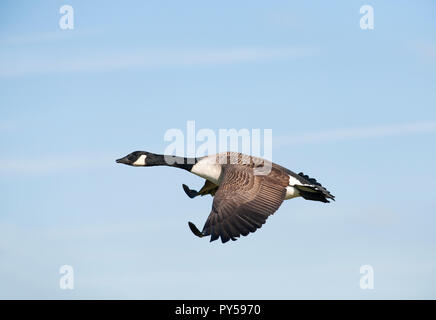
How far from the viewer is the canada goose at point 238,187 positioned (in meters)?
16.7

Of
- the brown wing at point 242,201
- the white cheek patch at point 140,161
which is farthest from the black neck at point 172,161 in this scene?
the brown wing at point 242,201

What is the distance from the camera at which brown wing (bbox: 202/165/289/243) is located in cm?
1652

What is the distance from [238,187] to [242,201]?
0.57 m

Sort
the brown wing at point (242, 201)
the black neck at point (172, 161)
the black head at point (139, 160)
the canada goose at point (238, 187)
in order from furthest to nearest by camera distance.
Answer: the black head at point (139, 160) < the black neck at point (172, 161) < the canada goose at point (238, 187) < the brown wing at point (242, 201)

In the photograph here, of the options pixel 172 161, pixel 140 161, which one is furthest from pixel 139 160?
pixel 172 161

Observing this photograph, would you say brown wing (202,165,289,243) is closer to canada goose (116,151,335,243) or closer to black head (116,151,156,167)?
canada goose (116,151,335,243)

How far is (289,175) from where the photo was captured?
62.2 feet

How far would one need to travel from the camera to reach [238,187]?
1786 cm

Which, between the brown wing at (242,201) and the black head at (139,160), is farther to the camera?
the black head at (139,160)

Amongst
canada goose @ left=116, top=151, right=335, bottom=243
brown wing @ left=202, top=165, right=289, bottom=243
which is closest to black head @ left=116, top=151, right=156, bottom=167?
canada goose @ left=116, top=151, right=335, bottom=243

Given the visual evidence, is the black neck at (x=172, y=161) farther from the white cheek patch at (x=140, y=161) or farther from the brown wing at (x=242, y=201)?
the brown wing at (x=242, y=201)

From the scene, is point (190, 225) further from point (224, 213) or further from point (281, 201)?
point (281, 201)

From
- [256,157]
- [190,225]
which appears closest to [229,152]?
[256,157]

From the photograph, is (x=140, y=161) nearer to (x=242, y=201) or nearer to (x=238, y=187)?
(x=238, y=187)
